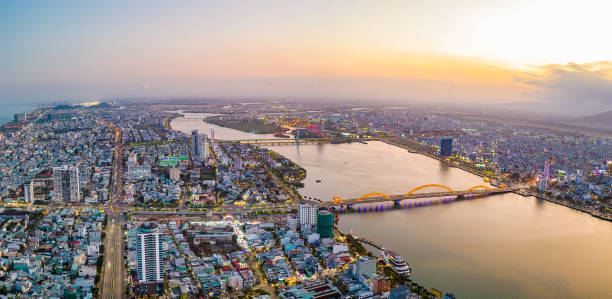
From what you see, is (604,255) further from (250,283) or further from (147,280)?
(147,280)

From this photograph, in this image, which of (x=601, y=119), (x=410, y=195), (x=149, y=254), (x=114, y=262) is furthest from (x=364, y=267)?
(x=601, y=119)

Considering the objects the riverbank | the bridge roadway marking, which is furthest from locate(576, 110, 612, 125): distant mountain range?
the bridge roadway marking

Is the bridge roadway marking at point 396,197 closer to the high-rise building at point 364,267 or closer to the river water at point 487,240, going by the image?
the river water at point 487,240

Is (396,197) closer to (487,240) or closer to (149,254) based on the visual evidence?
(487,240)

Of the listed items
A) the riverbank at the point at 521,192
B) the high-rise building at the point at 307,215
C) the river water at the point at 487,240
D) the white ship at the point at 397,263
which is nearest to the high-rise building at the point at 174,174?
the river water at the point at 487,240

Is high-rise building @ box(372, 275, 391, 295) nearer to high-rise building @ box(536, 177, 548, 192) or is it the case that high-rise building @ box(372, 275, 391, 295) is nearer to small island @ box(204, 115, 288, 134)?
high-rise building @ box(536, 177, 548, 192)

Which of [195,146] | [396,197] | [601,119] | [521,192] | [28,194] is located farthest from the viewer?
[601,119]
